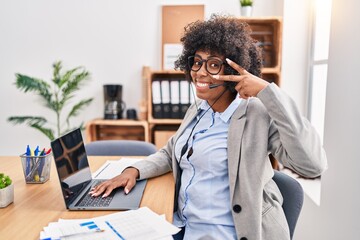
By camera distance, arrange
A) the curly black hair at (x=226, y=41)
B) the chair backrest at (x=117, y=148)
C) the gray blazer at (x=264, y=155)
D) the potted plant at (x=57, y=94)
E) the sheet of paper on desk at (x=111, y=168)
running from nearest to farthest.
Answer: the gray blazer at (x=264, y=155)
the curly black hair at (x=226, y=41)
the sheet of paper on desk at (x=111, y=168)
the chair backrest at (x=117, y=148)
the potted plant at (x=57, y=94)

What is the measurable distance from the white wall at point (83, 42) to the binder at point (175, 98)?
1.48ft

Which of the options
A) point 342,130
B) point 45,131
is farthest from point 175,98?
point 342,130

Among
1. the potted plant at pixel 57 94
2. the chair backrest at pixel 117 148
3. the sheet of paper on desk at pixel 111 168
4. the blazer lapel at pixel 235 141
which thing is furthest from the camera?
the potted plant at pixel 57 94

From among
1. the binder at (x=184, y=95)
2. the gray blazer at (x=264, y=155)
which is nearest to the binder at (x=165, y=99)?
the binder at (x=184, y=95)

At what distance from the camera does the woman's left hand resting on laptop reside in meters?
1.16

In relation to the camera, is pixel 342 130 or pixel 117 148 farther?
pixel 117 148

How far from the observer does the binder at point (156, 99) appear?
Result: 8.98 ft

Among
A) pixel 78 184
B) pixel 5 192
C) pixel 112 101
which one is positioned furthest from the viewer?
pixel 112 101

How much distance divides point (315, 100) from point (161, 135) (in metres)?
1.33

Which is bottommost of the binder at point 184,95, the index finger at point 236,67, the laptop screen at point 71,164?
the laptop screen at point 71,164

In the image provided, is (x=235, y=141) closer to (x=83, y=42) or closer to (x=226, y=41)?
(x=226, y=41)

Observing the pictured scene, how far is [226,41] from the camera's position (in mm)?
1223

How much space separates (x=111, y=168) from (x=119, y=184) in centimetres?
32

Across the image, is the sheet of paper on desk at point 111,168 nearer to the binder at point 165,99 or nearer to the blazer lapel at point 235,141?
the blazer lapel at point 235,141
